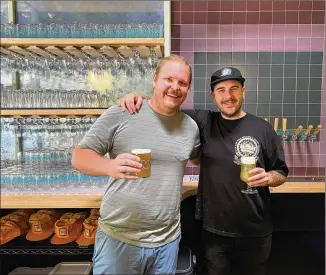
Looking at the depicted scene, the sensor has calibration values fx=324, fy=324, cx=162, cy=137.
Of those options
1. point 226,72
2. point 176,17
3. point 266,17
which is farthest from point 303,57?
point 226,72

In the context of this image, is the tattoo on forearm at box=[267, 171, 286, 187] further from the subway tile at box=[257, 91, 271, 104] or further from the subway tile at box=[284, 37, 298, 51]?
the subway tile at box=[284, 37, 298, 51]

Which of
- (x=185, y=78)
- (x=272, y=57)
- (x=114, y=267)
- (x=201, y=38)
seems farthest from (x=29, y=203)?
(x=272, y=57)

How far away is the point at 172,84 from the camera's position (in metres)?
1.38

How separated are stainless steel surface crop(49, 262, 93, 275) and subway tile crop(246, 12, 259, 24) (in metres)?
2.27

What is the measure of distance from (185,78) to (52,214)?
1371 mm

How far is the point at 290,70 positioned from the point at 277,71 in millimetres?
112

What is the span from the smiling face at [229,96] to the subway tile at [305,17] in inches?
61.8

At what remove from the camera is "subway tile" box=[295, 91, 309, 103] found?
2834mm

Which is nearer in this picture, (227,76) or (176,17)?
(227,76)

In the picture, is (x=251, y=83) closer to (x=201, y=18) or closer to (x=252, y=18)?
(x=252, y=18)

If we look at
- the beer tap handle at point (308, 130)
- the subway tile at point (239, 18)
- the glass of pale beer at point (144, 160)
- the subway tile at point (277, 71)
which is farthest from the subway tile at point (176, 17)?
the glass of pale beer at point (144, 160)

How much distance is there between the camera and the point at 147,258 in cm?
142

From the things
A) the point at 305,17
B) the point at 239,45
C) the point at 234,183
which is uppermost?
the point at 305,17

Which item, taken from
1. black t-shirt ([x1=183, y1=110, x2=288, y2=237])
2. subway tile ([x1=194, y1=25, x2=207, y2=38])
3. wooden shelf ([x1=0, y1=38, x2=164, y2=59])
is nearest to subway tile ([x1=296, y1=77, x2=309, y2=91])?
subway tile ([x1=194, y1=25, x2=207, y2=38])
